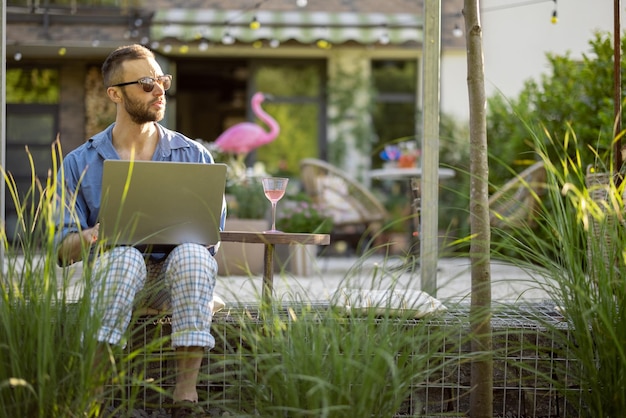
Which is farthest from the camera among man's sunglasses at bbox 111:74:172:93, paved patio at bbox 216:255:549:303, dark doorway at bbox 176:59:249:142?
dark doorway at bbox 176:59:249:142

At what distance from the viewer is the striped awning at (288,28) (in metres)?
10.6

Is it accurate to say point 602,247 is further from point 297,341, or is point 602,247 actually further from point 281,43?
point 281,43

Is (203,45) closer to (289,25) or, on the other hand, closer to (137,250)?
(289,25)

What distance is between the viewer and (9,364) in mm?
2061

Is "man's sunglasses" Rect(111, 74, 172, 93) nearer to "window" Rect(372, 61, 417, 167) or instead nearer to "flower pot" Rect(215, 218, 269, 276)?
"flower pot" Rect(215, 218, 269, 276)

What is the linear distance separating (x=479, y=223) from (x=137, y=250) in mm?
980

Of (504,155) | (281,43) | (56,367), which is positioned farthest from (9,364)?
(281,43)

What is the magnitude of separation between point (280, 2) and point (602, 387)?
9.93 meters

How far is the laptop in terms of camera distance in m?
2.50

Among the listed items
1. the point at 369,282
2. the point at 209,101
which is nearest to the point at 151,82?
the point at 369,282

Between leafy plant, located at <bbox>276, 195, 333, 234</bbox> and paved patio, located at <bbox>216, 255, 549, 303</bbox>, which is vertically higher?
leafy plant, located at <bbox>276, 195, 333, 234</bbox>

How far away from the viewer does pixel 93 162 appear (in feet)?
9.53

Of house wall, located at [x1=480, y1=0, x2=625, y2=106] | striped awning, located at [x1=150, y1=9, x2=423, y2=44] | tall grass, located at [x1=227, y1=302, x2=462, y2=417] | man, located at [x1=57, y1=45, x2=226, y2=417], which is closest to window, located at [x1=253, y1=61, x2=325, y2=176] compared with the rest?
striped awning, located at [x1=150, y1=9, x2=423, y2=44]

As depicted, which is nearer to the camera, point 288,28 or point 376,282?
point 376,282
